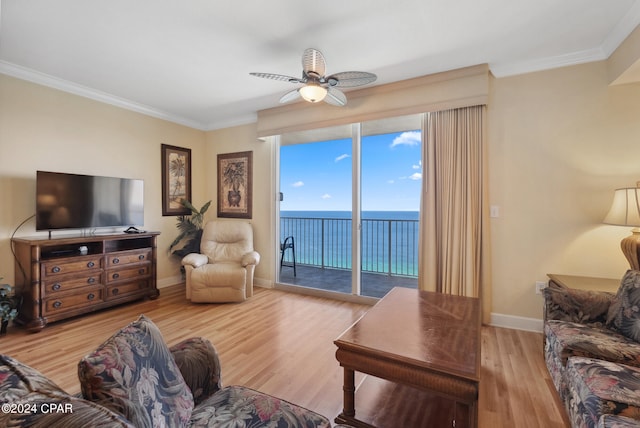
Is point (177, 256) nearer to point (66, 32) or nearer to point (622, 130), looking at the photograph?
point (66, 32)

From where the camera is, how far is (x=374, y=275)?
4.73 m

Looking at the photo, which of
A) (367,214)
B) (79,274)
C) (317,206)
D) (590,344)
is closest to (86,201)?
(79,274)

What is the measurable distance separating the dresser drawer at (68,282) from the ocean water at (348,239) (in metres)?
2.39

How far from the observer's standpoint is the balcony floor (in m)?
4.03

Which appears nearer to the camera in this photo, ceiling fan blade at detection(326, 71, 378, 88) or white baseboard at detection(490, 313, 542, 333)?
ceiling fan blade at detection(326, 71, 378, 88)

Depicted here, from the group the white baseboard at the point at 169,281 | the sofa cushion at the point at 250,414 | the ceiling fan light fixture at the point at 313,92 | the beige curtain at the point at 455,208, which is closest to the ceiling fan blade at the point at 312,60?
the ceiling fan light fixture at the point at 313,92

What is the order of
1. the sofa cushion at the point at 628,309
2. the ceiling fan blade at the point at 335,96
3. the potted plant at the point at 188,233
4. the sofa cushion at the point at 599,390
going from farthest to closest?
1. the potted plant at the point at 188,233
2. the ceiling fan blade at the point at 335,96
3. the sofa cushion at the point at 628,309
4. the sofa cushion at the point at 599,390

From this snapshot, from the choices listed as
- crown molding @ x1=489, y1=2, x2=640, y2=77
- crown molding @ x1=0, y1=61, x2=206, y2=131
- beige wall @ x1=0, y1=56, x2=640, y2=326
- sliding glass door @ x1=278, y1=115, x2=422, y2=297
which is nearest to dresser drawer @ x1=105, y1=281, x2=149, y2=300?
beige wall @ x1=0, y1=56, x2=640, y2=326

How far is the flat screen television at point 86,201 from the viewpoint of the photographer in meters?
2.89

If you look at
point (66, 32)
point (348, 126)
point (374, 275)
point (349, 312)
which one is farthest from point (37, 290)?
point (374, 275)

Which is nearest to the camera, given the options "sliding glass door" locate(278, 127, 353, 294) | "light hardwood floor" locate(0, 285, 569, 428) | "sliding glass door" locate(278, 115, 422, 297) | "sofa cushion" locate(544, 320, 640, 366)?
"sofa cushion" locate(544, 320, 640, 366)

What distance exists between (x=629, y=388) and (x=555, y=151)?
215cm

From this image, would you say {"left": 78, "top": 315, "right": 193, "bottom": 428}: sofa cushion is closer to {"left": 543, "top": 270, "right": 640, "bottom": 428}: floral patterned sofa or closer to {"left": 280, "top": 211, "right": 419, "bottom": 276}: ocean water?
{"left": 543, "top": 270, "right": 640, "bottom": 428}: floral patterned sofa

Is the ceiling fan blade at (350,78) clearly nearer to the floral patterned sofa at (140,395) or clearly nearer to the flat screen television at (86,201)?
the floral patterned sofa at (140,395)
